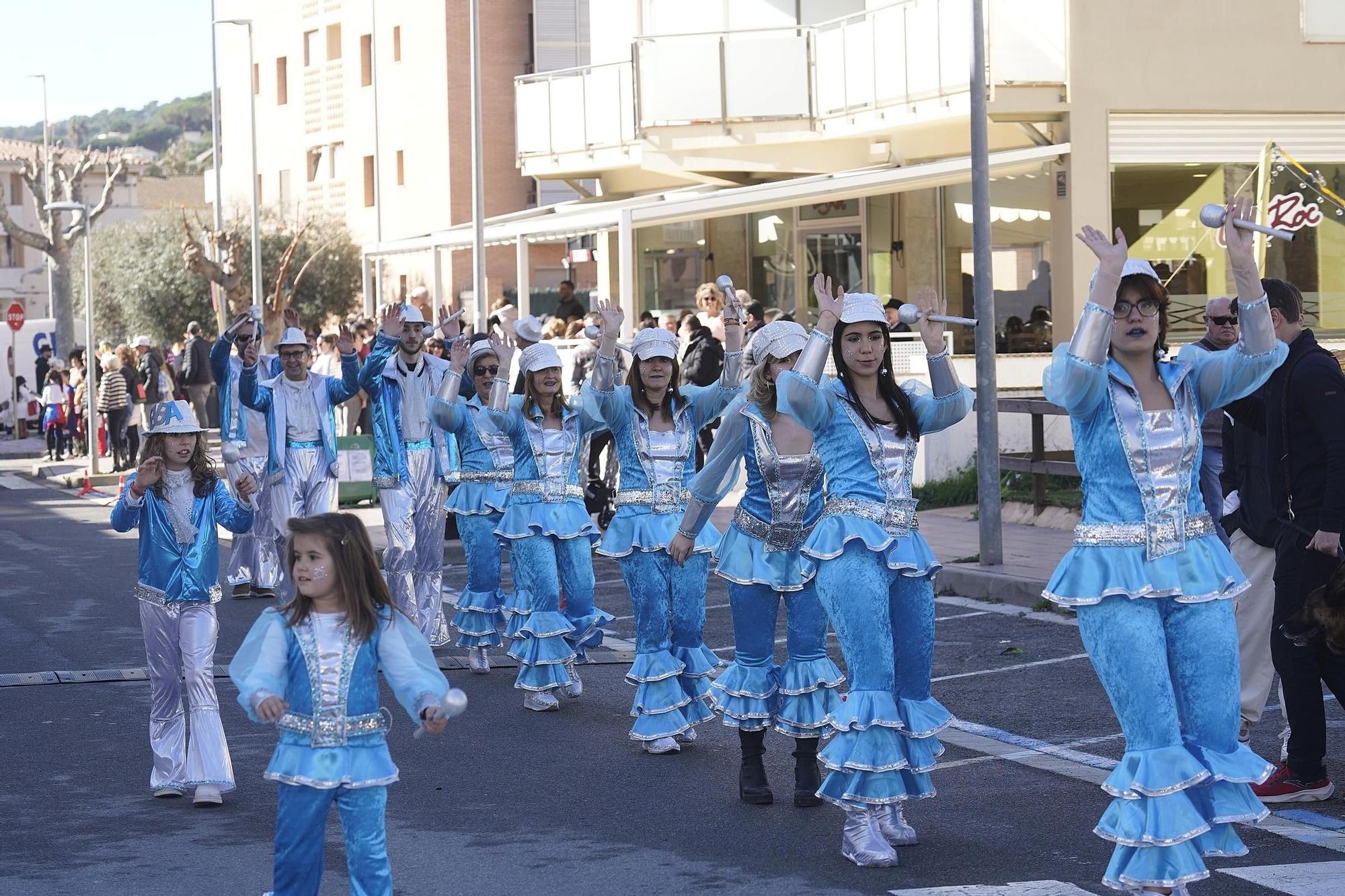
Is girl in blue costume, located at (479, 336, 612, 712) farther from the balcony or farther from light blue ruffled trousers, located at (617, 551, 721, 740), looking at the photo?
the balcony

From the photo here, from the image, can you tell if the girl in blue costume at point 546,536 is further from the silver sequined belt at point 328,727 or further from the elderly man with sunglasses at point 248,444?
the silver sequined belt at point 328,727

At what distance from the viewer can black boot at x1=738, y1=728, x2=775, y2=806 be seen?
25.3ft

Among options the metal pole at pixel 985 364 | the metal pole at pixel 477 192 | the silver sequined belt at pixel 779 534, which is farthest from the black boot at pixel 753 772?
the metal pole at pixel 477 192

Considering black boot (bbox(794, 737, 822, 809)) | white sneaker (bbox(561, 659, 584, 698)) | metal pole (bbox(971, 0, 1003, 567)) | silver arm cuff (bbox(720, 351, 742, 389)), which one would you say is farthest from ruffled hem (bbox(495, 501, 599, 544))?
metal pole (bbox(971, 0, 1003, 567))

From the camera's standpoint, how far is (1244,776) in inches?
219

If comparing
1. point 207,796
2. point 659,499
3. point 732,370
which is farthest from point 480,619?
point 207,796

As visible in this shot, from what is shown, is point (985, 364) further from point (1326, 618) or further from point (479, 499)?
point (1326, 618)

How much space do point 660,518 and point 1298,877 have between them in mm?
3613

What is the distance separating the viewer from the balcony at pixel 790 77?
2298 cm

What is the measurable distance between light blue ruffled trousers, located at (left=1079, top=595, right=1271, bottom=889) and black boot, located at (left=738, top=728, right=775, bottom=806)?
7.45 ft

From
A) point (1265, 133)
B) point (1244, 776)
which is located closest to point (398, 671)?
point (1244, 776)

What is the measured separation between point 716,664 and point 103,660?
4821mm

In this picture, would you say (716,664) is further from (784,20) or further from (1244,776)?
(784,20)

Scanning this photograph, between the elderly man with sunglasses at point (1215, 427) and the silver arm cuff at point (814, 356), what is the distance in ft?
7.93
